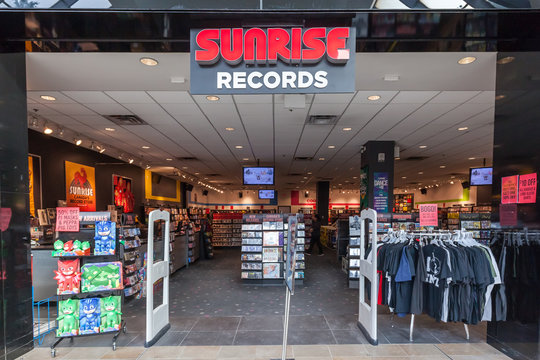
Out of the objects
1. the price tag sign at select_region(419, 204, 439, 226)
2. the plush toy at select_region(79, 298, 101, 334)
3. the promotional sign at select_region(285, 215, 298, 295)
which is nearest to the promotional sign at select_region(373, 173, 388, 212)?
the price tag sign at select_region(419, 204, 439, 226)

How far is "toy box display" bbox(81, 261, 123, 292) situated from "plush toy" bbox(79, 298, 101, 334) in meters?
0.17

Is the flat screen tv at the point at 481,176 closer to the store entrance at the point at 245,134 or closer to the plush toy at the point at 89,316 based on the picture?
the store entrance at the point at 245,134

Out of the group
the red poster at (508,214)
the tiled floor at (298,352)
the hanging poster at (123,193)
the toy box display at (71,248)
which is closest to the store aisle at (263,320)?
the tiled floor at (298,352)

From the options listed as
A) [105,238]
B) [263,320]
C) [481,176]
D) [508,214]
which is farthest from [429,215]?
[481,176]

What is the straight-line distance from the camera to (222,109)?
5.05 meters

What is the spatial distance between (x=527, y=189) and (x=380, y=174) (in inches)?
161

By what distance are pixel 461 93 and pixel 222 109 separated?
144 inches

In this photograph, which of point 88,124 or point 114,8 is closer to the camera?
point 114,8

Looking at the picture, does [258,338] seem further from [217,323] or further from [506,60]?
[506,60]

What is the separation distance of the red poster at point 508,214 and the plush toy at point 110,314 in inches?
192

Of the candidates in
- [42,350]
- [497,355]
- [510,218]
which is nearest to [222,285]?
[42,350]

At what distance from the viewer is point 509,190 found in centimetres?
355

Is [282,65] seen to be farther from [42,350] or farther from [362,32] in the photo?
[42,350]

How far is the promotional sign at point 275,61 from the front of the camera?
2535 millimetres
